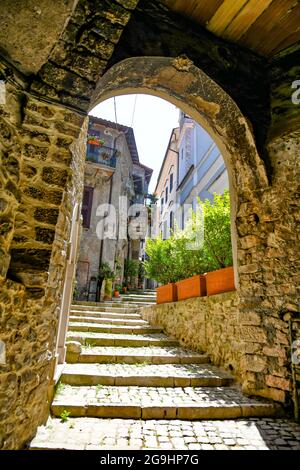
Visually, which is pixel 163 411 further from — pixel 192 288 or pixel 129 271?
pixel 129 271

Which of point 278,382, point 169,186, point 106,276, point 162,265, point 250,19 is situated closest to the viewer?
point 278,382

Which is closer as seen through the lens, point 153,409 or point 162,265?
point 153,409

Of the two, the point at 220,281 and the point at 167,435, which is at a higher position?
the point at 220,281

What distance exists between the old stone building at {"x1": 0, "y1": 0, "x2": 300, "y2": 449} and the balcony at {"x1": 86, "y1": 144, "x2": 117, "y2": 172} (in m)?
9.93

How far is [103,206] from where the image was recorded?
45.2 ft

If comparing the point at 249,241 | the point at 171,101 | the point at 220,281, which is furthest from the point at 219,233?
the point at 171,101

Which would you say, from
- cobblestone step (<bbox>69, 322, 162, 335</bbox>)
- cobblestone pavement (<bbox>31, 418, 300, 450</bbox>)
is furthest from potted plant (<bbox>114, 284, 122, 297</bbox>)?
cobblestone pavement (<bbox>31, 418, 300, 450</bbox>)

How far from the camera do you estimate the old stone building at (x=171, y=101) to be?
207 centimetres

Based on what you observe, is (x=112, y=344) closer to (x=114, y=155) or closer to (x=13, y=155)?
(x=13, y=155)

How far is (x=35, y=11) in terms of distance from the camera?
196 centimetres

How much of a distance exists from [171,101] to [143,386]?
421 centimetres

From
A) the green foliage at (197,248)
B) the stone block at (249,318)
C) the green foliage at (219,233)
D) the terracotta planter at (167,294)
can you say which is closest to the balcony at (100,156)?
the green foliage at (197,248)

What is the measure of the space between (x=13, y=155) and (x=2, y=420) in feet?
6.55

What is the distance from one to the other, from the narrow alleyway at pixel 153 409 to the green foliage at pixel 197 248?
2.21 metres
